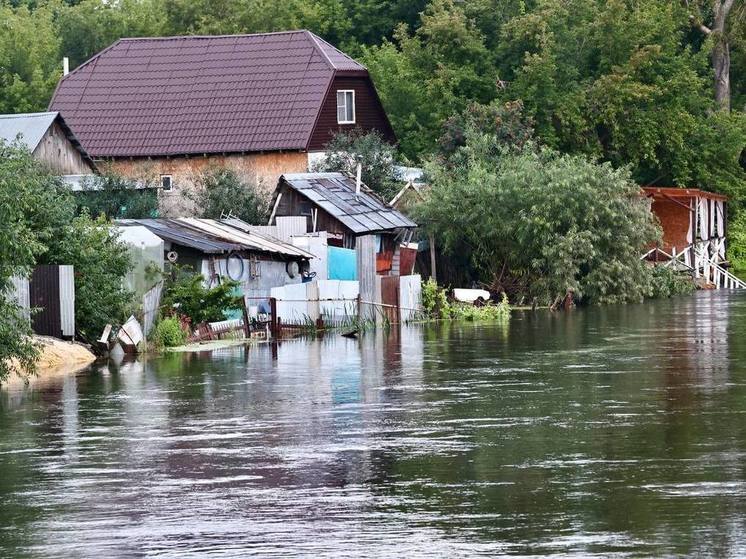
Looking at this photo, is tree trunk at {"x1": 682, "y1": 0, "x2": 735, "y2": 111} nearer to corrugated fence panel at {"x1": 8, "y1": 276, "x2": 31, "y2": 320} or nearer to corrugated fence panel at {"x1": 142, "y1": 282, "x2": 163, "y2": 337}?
corrugated fence panel at {"x1": 142, "y1": 282, "x2": 163, "y2": 337}

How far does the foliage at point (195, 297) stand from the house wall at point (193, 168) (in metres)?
17.9

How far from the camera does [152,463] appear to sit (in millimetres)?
18406

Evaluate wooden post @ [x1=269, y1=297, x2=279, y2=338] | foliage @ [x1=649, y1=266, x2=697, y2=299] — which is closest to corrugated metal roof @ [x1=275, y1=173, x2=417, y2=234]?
wooden post @ [x1=269, y1=297, x2=279, y2=338]

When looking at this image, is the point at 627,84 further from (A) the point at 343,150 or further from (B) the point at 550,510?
(B) the point at 550,510

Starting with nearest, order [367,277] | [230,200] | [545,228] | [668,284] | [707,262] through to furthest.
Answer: [367,277], [230,200], [545,228], [668,284], [707,262]

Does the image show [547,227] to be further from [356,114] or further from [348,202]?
[356,114]

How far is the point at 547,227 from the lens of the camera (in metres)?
50.4

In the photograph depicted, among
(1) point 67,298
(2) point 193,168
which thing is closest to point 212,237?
(1) point 67,298

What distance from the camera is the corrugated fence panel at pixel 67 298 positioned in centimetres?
3256

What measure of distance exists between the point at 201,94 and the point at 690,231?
65.0ft

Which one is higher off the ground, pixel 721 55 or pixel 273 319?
pixel 721 55

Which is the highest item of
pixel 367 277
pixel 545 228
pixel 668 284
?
pixel 545 228

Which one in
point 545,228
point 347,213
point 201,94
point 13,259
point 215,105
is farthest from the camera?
point 201,94

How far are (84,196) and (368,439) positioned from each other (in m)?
28.5
